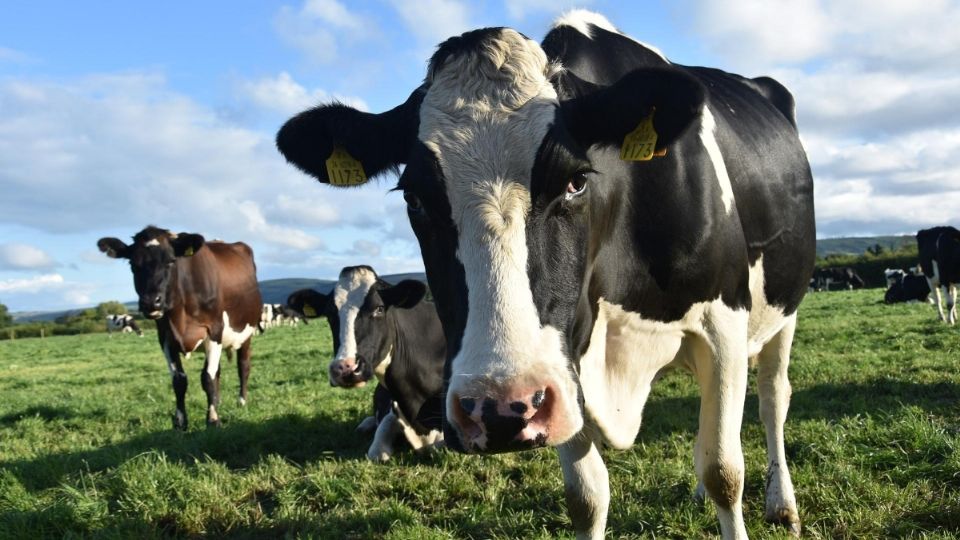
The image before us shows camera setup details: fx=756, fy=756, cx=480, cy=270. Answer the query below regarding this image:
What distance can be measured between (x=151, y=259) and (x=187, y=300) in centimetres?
93

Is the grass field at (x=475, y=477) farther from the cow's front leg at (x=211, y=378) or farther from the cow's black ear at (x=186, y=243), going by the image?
the cow's black ear at (x=186, y=243)

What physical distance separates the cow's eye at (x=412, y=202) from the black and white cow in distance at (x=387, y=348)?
391 centimetres

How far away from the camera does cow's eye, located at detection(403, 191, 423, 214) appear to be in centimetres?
278

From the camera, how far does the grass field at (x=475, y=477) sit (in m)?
4.35

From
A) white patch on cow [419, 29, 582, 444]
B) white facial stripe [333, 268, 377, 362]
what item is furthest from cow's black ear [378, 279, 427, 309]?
white patch on cow [419, 29, 582, 444]

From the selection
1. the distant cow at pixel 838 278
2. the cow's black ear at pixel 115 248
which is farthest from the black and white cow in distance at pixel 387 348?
the distant cow at pixel 838 278

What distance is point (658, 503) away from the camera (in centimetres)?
461

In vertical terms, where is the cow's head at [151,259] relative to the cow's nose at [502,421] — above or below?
above

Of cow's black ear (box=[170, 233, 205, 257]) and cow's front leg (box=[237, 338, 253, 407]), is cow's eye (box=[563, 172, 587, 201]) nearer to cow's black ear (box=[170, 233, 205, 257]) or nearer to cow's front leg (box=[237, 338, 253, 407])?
cow's black ear (box=[170, 233, 205, 257])

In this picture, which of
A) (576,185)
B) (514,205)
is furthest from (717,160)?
(514,205)

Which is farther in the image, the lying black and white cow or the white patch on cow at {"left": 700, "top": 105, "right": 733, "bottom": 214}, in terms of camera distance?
the lying black and white cow

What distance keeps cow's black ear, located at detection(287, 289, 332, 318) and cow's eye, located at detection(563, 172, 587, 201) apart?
18.4 feet

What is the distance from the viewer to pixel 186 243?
10.5m

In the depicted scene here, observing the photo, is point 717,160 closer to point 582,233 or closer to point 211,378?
point 582,233
